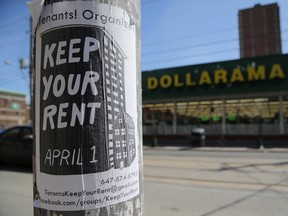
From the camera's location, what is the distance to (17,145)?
12773 mm

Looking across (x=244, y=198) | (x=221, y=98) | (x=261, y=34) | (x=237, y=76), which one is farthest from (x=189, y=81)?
(x=244, y=198)

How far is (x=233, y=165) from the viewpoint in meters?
13.5

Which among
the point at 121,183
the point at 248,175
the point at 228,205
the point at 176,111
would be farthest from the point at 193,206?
the point at 176,111

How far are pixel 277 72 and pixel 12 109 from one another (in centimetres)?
5794

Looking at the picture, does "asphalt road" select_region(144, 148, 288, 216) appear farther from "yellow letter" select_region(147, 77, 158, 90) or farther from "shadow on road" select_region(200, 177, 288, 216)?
"yellow letter" select_region(147, 77, 158, 90)

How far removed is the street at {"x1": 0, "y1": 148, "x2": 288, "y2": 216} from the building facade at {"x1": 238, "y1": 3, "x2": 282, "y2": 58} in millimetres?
24303

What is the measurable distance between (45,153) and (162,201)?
6.00 m

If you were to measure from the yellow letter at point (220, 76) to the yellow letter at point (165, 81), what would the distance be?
380cm

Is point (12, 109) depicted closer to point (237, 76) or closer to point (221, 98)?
point (221, 98)

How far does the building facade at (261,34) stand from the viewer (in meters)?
36.3

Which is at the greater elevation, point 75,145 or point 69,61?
point 69,61

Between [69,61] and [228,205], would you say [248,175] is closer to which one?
[228,205]

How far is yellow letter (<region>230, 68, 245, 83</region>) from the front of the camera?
25625 mm

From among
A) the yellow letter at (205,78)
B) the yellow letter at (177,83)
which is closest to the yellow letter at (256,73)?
the yellow letter at (205,78)
